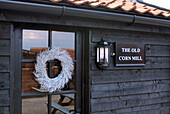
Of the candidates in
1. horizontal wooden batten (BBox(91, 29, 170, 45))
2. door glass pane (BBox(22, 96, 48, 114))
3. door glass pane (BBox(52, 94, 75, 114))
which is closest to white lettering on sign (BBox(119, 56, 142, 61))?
horizontal wooden batten (BBox(91, 29, 170, 45))

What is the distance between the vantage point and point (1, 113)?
196 centimetres

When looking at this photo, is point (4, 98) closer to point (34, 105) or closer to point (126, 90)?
point (34, 105)

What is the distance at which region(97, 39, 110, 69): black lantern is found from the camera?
7.82 feet

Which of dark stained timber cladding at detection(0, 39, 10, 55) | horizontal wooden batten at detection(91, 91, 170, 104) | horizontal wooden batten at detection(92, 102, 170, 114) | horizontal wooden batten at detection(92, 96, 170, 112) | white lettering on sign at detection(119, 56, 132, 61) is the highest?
dark stained timber cladding at detection(0, 39, 10, 55)

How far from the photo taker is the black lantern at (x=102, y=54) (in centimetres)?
238

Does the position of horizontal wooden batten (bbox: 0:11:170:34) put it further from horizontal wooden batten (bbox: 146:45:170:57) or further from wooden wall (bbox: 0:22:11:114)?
horizontal wooden batten (bbox: 146:45:170:57)

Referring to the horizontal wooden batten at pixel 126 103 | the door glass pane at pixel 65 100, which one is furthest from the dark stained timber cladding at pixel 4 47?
the horizontal wooden batten at pixel 126 103

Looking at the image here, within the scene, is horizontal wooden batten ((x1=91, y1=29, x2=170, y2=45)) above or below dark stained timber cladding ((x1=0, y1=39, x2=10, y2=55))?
above

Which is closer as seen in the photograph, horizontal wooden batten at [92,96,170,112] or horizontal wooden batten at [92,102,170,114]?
horizontal wooden batten at [92,96,170,112]

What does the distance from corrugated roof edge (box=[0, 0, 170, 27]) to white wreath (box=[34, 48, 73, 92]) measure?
516 millimetres

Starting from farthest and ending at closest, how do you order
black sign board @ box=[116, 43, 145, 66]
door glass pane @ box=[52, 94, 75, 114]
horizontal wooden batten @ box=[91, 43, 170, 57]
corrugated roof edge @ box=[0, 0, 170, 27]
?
horizontal wooden batten @ box=[91, 43, 170, 57] → black sign board @ box=[116, 43, 145, 66] → door glass pane @ box=[52, 94, 75, 114] → corrugated roof edge @ box=[0, 0, 170, 27]

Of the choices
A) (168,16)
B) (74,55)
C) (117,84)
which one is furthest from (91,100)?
(168,16)

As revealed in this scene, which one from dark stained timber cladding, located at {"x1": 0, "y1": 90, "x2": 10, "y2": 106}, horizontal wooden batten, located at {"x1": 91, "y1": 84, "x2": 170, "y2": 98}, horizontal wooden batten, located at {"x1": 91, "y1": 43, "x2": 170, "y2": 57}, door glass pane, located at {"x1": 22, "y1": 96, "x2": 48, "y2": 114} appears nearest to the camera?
dark stained timber cladding, located at {"x1": 0, "y1": 90, "x2": 10, "y2": 106}

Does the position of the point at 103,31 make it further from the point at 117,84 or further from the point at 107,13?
the point at 117,84
